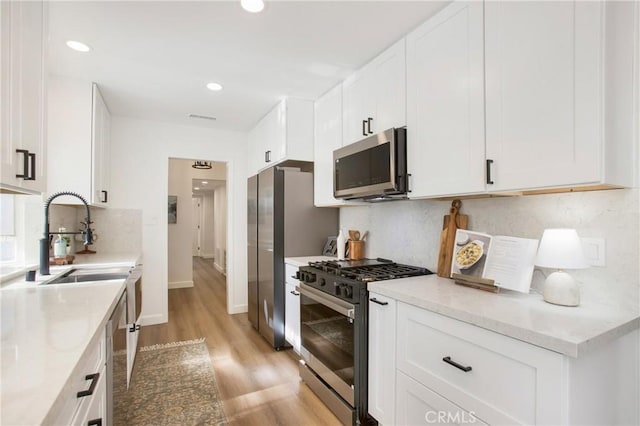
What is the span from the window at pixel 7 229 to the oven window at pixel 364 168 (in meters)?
2.53

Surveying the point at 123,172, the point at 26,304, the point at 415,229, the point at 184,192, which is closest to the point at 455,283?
the point at 415,229

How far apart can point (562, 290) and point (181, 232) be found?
597 centimetres

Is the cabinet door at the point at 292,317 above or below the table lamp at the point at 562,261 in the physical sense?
below

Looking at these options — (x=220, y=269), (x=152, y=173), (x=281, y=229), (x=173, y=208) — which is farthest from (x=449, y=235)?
(x=220, y=269)

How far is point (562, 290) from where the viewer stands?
136 cm

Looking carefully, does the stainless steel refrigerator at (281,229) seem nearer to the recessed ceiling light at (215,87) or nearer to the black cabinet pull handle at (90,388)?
the recessed ceiling light at (215,87)

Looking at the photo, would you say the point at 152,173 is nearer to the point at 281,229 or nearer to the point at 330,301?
the point at 281,229

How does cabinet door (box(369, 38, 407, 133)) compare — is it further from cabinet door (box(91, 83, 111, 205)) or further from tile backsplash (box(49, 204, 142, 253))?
tile backsplash (box(49, 204, 142, 253))

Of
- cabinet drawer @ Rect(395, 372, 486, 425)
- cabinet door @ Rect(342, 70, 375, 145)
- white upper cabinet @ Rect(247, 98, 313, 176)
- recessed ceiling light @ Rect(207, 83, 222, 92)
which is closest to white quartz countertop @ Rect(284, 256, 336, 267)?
white upper cabinet @ Rect(247, 98, 313, 176)

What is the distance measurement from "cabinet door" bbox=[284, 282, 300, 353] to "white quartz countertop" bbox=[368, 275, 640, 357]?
1.33 m

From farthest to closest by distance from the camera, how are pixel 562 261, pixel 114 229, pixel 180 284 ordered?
pixel 180 284
pixel 114 229
pixel 562 261

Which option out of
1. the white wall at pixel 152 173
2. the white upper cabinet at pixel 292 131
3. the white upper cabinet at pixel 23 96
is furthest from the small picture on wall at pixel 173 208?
the white upper cabinet at pixel 23 96

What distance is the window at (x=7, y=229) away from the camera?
7.65ft

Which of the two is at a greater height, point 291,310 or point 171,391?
point 291,310
